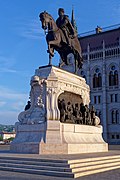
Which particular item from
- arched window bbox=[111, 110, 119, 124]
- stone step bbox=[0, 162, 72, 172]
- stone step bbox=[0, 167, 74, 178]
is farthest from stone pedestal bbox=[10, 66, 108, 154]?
arched window bbox=[111, 110, 119, 124]

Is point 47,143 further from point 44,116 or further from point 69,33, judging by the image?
point 69,33

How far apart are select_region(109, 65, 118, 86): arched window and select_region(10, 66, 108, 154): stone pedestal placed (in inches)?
2165

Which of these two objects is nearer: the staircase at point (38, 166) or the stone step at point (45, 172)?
the stone step at point (45, 172)

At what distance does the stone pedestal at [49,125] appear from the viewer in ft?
50.6

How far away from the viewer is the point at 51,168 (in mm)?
10789

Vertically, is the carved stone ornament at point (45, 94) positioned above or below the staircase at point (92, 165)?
above

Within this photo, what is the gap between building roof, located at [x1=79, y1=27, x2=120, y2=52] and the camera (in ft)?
249

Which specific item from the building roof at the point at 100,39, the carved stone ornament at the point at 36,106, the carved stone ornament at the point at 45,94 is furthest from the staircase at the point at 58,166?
the building roof at the point at 100,39

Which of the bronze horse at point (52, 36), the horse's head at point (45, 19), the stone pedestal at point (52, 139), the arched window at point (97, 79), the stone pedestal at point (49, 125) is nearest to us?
the stone pedestal at point (52, 139)

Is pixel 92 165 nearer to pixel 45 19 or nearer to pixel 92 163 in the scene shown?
pixel 92 163

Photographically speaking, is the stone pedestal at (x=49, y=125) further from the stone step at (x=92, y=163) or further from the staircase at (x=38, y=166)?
the staircase at (x=38, y=166)

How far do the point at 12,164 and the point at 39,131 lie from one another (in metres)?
4.08

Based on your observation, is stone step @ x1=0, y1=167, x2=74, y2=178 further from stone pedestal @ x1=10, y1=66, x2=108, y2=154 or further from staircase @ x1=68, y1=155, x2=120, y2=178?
stone pedestal @ x1=10, y1=66, x2=108, y2=154

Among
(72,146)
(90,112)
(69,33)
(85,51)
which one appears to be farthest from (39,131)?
(85,51)
